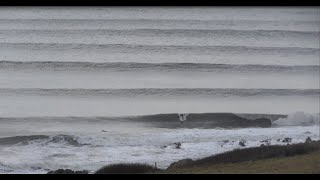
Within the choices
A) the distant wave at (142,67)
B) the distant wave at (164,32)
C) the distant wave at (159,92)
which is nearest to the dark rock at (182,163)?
the distant wave at (159,92)

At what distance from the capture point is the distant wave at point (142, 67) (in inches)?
71.9

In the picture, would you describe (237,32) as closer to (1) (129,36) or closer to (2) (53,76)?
(1) (129,36)

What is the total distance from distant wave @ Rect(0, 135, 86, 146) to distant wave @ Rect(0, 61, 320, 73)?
10.8 inches

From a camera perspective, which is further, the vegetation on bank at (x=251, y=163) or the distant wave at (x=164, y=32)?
the distant wave at (x=164, y=32)

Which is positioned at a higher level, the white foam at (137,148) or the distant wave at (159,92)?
the distant wave at (159,92)

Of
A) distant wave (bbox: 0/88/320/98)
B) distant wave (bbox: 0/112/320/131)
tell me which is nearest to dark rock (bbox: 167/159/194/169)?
distant wave (bbox: 0/112/320/131)

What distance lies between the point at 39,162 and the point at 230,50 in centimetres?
87

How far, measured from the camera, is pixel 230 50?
6.07 feet

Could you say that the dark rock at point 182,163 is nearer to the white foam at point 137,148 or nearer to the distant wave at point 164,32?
the white foam at point 137,148

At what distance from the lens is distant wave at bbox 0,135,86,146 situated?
68.8 inches

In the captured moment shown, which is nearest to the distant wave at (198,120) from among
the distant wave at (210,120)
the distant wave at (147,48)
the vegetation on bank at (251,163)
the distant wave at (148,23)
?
the distant wave at (210,120)

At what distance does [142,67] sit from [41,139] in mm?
483

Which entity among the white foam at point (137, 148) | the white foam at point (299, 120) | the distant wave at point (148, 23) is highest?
the distant wave at point (148, 23)

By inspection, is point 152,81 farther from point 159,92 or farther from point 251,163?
point 251,163
